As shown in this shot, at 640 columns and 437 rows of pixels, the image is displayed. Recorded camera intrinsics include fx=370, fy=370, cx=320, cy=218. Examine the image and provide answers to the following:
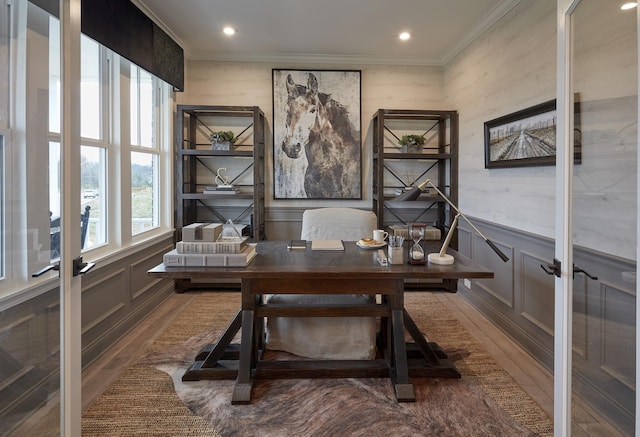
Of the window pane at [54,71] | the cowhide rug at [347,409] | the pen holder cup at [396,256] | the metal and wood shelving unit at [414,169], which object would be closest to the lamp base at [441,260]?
the pen holder cup at [396,256]

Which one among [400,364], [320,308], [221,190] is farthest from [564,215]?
[221,190]

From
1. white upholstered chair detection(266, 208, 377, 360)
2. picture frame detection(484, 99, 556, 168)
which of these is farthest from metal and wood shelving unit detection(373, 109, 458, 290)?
white upholstered chair detection(266, 208, 377, 360)

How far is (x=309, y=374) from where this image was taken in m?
2.29

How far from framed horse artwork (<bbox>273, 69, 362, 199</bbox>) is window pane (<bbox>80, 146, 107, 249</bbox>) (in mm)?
1945

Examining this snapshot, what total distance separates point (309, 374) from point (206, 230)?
3.56ft

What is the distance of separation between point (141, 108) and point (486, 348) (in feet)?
11.8

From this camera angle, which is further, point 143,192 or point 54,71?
point 143,192

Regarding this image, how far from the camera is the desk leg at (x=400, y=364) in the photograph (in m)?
2.07

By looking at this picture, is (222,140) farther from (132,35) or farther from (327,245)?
(327,245)

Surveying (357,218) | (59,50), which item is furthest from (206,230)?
(357,218)

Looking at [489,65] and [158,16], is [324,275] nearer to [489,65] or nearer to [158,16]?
[489,65]

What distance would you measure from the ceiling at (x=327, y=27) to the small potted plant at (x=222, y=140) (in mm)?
956

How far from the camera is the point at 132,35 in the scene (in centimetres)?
290

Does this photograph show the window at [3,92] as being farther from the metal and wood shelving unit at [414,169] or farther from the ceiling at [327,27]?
the metal and wood shelving unit at [414,169]
